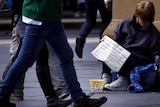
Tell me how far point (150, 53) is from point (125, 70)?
0.38 metres

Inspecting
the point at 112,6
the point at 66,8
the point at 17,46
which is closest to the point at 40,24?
the point at 17,46

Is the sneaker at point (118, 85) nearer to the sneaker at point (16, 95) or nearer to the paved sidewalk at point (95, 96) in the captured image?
the paved sidewalk at point (95, 96)

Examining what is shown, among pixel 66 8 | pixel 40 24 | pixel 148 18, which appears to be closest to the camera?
pixel 40 24

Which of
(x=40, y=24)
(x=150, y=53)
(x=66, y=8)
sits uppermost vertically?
(x=40, y=24)

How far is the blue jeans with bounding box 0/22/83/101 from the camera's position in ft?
20.7

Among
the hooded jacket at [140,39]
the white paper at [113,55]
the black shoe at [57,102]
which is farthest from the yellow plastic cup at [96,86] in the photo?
the black shoe at [57,102]

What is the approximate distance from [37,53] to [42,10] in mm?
435

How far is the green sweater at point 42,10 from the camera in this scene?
247 inches

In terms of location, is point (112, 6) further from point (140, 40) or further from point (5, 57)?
point (5, 57)

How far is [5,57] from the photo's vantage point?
1155 centimetres

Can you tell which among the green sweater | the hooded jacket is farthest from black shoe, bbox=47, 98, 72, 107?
the hooded jacket

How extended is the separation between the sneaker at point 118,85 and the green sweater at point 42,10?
1.92m

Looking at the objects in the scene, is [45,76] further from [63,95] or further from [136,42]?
[136,42]

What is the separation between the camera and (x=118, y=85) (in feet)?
26.4
